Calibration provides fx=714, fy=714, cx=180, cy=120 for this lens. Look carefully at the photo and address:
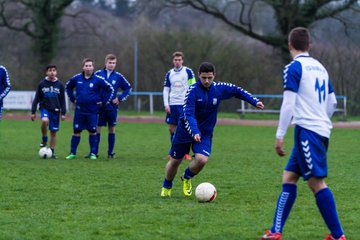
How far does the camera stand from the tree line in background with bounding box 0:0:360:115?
109 feet

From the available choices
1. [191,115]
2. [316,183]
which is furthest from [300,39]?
[191,115]

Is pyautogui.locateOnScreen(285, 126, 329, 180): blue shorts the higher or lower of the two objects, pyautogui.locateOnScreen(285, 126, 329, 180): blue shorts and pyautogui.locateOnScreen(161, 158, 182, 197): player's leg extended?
the higher

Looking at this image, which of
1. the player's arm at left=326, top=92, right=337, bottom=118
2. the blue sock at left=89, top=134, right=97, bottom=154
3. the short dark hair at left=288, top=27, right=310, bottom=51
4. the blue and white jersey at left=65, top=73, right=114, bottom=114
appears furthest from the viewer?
the blue sock at left=89, top=134, right=97, bottom=154

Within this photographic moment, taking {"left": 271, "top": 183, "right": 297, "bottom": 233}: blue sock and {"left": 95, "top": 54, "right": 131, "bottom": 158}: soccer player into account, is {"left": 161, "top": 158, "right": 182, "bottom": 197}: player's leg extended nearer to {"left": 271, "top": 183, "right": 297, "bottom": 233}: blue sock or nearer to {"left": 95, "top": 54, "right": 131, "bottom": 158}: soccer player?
{"left": 271, "top": 183, "right": 297, "bottom": 233}: blue sock

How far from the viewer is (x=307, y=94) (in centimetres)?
596

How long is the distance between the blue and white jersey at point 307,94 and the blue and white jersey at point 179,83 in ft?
25.7

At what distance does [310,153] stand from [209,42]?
3242 cm

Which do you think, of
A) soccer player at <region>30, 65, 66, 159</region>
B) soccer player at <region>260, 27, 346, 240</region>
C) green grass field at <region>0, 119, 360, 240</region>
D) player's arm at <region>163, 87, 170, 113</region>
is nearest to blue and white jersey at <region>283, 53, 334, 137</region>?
soccer player at <region>260, 27, 346, 240</region>

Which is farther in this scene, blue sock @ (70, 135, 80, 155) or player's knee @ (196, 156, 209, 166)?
blue sock @ (70, 135, 80, 155)

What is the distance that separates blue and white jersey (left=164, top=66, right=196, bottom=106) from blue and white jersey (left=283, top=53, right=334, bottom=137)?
785 centimetres

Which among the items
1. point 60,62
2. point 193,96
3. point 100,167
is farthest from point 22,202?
point 60,62

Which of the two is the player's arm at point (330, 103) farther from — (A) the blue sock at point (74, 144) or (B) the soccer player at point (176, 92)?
(A) the blue sock at point (74, 144)

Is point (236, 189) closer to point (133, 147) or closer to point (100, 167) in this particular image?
point (100, 167)

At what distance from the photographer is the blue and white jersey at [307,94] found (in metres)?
5.93
